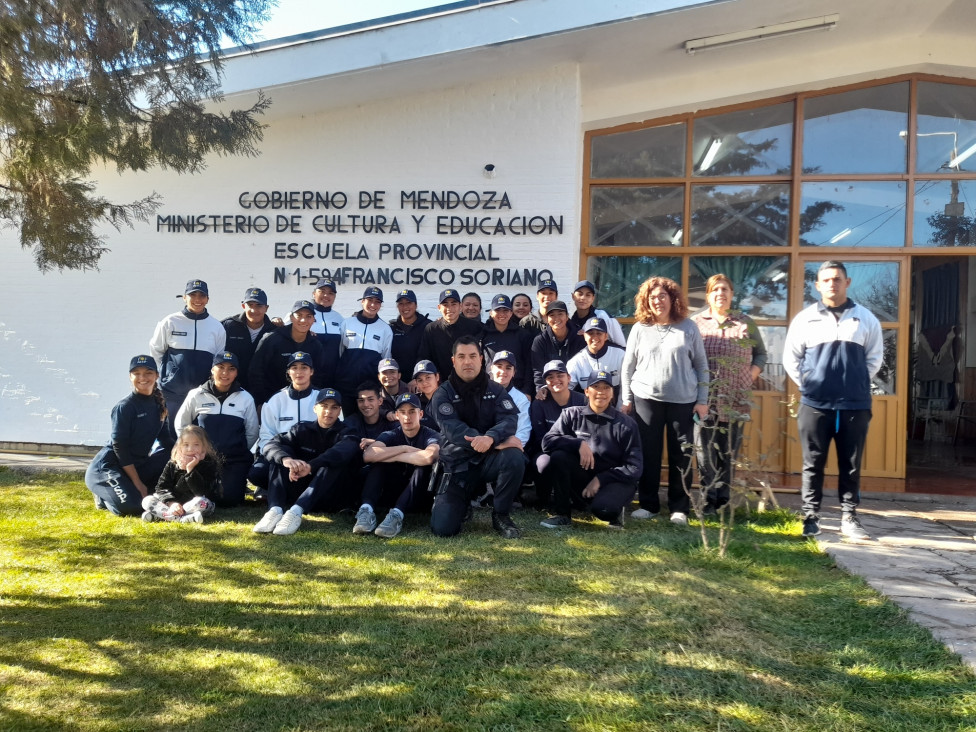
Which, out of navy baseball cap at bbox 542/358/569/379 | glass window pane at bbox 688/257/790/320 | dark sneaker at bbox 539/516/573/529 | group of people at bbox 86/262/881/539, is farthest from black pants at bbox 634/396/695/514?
glass window pane at bbox 688/257/790/320

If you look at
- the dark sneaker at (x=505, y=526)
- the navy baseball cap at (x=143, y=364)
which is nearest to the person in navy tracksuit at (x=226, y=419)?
the navy baseball cap at (x=143, y=364)

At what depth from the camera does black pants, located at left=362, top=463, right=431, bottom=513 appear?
17.4 ft

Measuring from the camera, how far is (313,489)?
5.24 m

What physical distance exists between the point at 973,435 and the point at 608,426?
916cm

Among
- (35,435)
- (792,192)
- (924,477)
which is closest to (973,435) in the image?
(924,477)

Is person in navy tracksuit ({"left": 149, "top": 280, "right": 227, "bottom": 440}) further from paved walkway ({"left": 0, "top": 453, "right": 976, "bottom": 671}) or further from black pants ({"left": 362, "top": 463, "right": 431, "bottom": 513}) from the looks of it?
paved walkway ({"left": 0, "top": 453, "right": 976, "bottom": 671})

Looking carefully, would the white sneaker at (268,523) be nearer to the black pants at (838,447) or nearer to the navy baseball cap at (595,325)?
the navy baseball cap at (595,325)

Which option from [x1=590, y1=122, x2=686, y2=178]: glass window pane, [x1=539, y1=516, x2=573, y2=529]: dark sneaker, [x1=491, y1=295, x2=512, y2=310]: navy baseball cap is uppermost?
[x1=590, y1=122, x2=686, y2=178]: glass window pane

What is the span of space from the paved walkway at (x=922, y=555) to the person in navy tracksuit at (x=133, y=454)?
15.6 feet

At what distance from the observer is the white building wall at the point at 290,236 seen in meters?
7.38

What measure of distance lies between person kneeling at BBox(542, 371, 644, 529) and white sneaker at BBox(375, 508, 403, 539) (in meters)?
1.00

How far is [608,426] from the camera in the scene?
17.4 ft

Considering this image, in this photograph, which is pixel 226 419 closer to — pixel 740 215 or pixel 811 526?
pixel 811 526

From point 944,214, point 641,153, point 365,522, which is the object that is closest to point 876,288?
point 944,214
